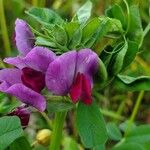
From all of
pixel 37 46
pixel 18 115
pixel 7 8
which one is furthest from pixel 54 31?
pixel 7 8

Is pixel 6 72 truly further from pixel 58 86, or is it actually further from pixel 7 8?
pixel 7 8

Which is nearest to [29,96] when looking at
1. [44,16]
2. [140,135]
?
[44,16]

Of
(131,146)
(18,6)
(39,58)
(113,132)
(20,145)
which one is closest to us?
(39,58)

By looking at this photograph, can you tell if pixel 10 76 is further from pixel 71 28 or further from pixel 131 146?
pixel 131 146

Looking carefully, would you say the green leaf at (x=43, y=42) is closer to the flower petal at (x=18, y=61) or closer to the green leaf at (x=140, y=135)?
the flower petal at (x=18, y=61)

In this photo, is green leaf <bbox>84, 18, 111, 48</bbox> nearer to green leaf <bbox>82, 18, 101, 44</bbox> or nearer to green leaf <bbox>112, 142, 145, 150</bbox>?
green leaf <bbox>82, 18, 101, 44</bbox>

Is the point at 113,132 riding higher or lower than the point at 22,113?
lower
